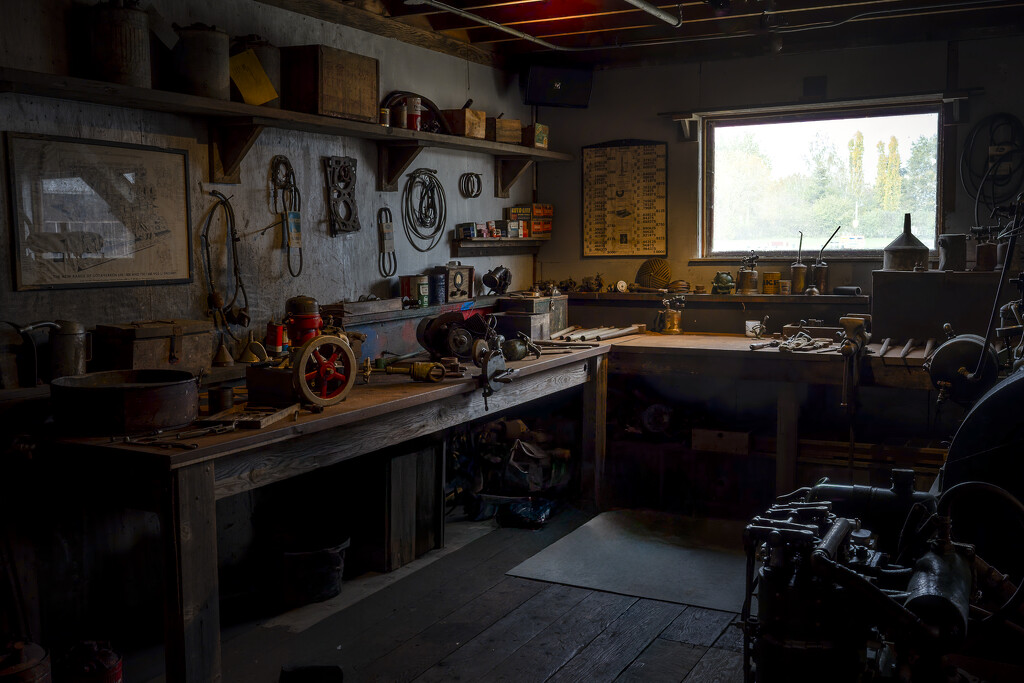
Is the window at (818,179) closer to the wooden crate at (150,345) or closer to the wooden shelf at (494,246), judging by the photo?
the wooden shelf at (494,246)

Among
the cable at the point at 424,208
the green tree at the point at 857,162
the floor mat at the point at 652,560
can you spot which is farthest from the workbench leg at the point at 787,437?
the cable at the point at 424,208

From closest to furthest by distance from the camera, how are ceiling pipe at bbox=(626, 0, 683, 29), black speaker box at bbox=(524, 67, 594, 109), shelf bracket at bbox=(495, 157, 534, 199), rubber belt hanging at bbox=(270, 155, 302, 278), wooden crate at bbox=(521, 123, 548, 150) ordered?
rubber belt hanging at bbox=(270, 155, 302, 278), ceiling pipe at bbox=(626, 0, 683, 29), wooden crate at bbox=(521, 123, 548, 150), shelf bracket at bbox=(495, 157, 534, 199), black speaker box at bbox=(524, 67, 594, 109)

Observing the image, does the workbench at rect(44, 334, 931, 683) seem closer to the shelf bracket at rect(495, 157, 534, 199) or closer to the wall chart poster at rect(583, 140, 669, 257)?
the wall chart poster at rect(583, 140, 669, 257)

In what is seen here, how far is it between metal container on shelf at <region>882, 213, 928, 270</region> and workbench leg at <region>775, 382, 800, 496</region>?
0.91m

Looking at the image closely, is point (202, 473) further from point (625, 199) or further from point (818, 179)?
point (818, 179)

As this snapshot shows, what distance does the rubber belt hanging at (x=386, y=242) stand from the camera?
15.6 ft

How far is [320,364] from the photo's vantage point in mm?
3205

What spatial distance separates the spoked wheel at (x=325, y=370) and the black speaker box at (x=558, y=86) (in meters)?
3.25

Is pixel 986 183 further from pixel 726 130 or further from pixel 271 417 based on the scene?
pixel 271 417

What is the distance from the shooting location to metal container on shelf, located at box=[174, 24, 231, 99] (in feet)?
11.2

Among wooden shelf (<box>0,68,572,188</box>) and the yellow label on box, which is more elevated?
the yellow label on box

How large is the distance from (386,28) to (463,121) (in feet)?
2.09

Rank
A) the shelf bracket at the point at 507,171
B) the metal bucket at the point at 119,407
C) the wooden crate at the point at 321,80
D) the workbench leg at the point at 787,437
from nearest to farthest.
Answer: the metal bucket at the point at 119,407 → the wooden crate at the point at 321,80 → the workbench leg at the point at 787,437 → the shelf bracket at the point at 507,171

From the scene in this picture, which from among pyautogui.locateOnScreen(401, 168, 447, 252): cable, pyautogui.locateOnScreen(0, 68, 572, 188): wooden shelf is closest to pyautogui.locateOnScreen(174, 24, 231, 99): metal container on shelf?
pyautogui.locateOnScreen(0, 68, 572, 188): wooden shelf
